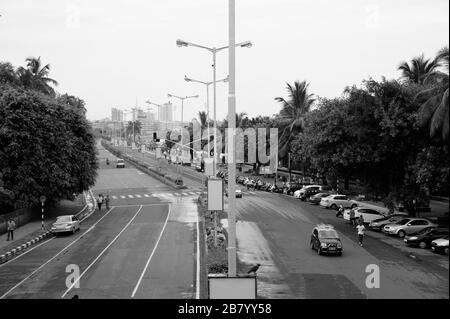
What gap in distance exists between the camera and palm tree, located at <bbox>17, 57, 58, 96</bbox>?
62.6 meters

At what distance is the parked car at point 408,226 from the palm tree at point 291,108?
130ft

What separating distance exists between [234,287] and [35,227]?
114 feet

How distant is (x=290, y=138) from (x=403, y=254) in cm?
4544

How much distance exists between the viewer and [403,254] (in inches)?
1097

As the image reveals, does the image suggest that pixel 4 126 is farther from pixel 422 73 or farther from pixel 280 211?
pixel 422 73

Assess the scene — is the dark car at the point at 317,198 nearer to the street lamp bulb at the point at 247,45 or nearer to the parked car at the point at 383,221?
the parked car at the point at 383,221

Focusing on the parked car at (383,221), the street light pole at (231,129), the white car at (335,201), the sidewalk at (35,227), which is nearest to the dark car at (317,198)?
the white car at (335,201)

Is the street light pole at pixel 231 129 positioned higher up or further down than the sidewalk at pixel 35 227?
higher up

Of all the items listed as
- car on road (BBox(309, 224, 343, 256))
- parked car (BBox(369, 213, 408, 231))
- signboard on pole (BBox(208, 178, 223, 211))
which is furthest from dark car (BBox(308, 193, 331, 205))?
signboard on pole (BBox(208, 178, 223, 211))

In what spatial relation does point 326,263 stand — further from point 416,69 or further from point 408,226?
point 416,69

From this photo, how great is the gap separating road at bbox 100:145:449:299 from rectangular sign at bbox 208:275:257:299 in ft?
10.5

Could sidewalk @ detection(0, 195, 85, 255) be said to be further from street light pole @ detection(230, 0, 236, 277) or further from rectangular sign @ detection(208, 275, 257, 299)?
rectangular sign @ detection(208, 275, 257, 299)

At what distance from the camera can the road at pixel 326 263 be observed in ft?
63.1

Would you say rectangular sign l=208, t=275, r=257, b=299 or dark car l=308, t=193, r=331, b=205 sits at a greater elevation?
rectangular sign l=208, t=275, r=257, b=299
